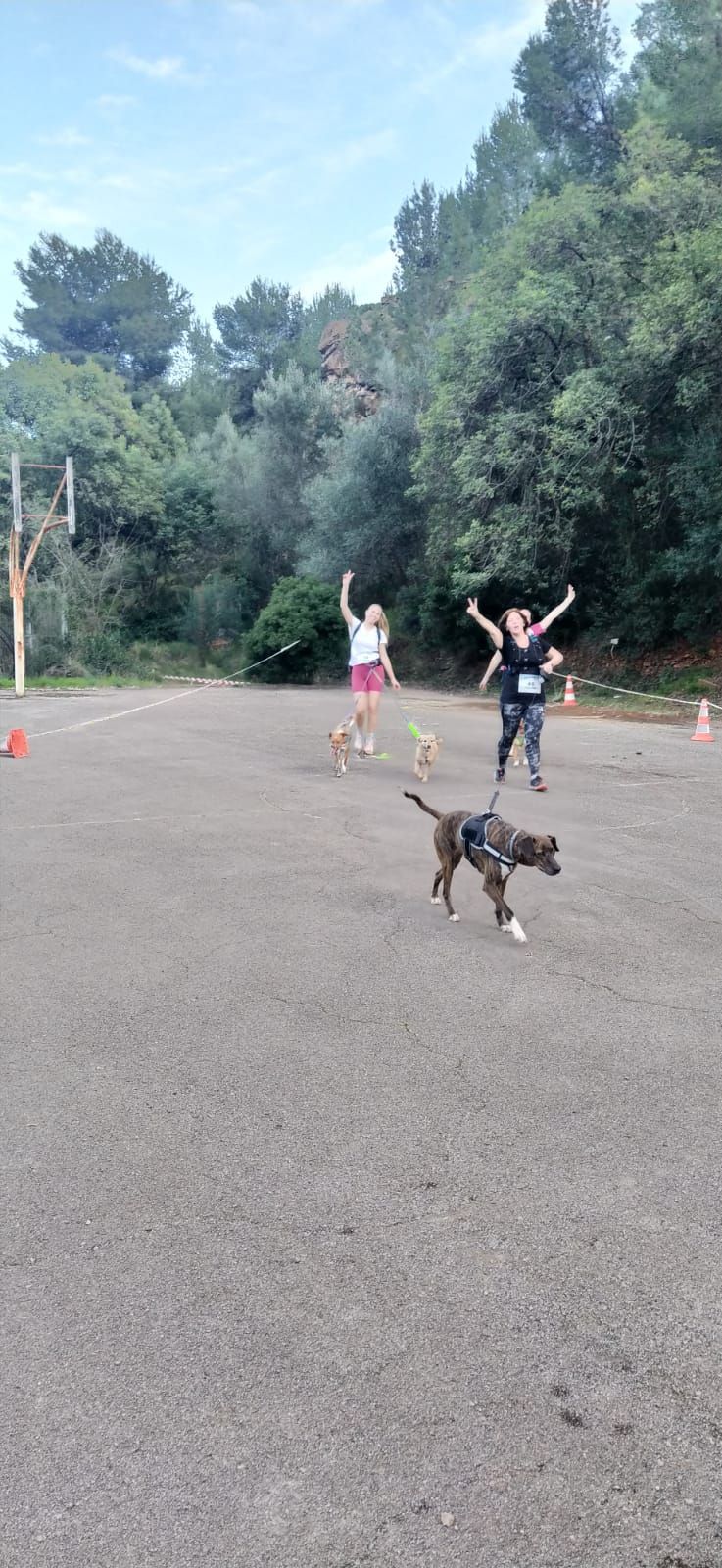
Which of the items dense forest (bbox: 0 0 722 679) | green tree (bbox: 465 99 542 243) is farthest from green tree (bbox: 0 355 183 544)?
green tree (bbox: 465 99 542 243)

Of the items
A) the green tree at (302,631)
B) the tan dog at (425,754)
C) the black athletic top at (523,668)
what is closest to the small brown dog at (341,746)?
the tan dog at (425,754)

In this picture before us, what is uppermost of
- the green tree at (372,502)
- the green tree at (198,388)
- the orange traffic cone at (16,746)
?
the green tree at (198,388)

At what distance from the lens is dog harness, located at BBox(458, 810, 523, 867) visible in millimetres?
5195

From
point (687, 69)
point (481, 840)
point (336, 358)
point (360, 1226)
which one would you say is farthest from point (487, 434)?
point (336, 358)

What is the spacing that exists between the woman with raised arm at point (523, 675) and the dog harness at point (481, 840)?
4.29m

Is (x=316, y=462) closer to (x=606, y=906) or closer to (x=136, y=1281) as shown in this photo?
(x=606, y=906)

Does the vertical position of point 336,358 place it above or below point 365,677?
above

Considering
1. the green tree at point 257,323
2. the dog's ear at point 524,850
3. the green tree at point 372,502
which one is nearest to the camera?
the dog's ear at point 524,850

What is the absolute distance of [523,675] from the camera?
9.60 metres

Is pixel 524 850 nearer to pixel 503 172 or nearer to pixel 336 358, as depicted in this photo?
pixel 503 172

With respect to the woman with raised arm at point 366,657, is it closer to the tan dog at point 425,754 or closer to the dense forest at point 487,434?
the tan dog at point 425,754

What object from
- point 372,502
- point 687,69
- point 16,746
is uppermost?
point 687,69

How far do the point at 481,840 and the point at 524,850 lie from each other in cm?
32

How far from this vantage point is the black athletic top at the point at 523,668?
9.57 m
